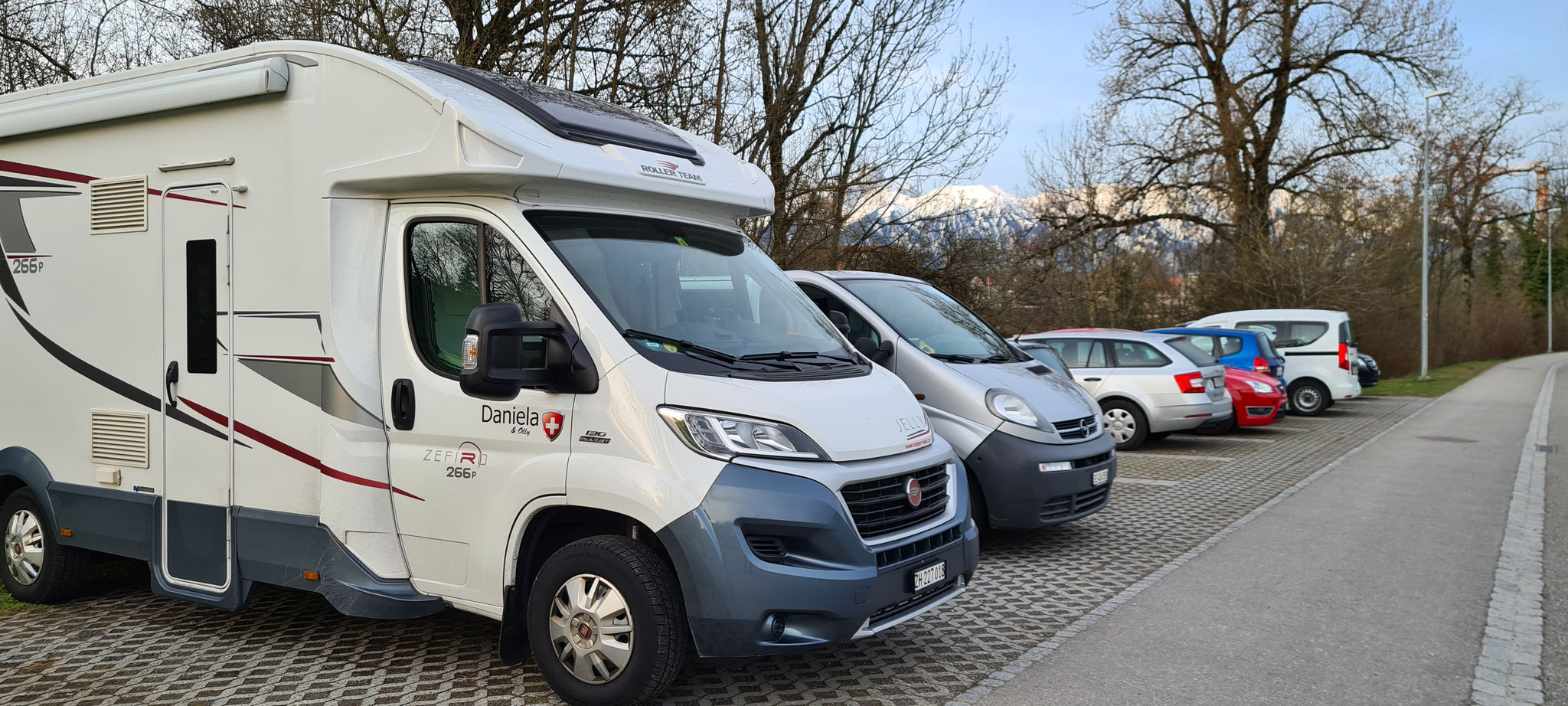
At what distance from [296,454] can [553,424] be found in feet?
4.61

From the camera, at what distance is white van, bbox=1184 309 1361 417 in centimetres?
2006

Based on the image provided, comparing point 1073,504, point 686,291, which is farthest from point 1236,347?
point 686,291

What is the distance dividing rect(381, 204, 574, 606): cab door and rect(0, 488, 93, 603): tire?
2.57 metres

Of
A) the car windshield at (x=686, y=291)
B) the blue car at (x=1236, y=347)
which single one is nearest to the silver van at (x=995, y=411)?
the car windshield at (x=686, y=291)

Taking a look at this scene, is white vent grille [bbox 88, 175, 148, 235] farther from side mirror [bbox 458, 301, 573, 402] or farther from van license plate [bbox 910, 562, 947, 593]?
van license plate [bbox 910, 562, 947, 593]

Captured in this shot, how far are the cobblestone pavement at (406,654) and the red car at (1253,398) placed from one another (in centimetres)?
939

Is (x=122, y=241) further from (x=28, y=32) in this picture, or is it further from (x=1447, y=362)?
(x=1447, y=362)

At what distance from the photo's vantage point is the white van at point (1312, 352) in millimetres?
20062

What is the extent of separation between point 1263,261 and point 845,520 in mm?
27088

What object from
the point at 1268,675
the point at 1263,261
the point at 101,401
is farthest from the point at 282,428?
the point at 1263,261

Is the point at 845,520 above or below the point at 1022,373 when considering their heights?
below

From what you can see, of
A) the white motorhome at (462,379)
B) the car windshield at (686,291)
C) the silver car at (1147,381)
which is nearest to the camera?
the white motorhome at (462,379)

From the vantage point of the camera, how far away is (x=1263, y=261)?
93.6 feet

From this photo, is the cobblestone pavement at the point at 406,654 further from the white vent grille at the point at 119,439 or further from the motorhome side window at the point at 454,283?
the motorhome side window at the point at 454,283
